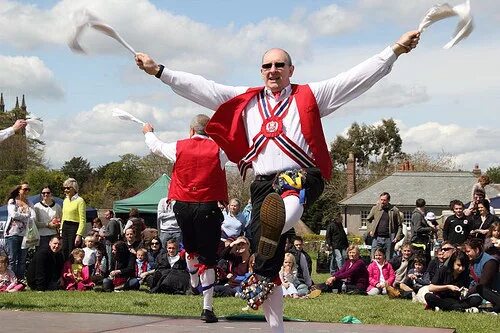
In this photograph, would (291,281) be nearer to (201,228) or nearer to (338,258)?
(338,258)

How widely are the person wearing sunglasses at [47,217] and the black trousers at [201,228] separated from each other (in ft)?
22.2

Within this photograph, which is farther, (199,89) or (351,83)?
(199,89)

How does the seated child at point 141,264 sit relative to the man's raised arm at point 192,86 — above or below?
below

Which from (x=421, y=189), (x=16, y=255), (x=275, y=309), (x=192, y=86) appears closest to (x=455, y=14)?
(x=192, y=86)

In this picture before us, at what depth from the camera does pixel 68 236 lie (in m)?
14.8

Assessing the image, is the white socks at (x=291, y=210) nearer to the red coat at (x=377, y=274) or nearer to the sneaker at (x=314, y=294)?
the sneaker at (x=314, y=294)

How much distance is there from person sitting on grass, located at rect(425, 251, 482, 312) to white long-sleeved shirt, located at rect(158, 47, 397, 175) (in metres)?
5.76

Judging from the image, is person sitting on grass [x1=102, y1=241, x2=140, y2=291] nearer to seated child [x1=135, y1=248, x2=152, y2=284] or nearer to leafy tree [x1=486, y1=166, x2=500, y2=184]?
seated child [x1=135, y1=248, x2=152, y2=284]

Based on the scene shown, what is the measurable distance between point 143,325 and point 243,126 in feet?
7.62

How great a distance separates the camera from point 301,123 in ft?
19.9

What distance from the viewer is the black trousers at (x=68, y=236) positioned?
14.7m

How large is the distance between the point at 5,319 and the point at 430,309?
5641 millimetres

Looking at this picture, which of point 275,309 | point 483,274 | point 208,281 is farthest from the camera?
point 483,274

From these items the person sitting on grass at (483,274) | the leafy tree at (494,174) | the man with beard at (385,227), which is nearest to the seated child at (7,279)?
the man with beard at (385,227)
